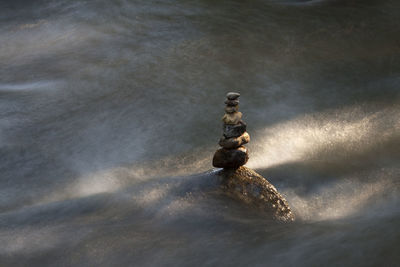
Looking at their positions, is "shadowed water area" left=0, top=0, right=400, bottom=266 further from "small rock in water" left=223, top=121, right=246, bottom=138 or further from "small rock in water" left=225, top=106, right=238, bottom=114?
"small rock in water" left=225, top=106, right=238, bottom=114

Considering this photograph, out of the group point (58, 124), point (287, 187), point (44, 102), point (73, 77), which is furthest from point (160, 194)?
point (73, 77)

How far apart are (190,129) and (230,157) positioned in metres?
1.75

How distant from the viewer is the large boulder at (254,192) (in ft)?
12.3

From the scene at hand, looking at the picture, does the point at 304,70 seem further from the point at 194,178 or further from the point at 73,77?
the point at 194,178

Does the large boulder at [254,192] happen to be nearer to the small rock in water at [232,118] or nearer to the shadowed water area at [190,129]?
the shadowed water area at [190,129]

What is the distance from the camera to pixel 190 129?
5566 millimetres

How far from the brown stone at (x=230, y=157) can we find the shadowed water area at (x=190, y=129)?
0.16 meters

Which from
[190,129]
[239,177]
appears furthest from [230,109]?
[190,129]

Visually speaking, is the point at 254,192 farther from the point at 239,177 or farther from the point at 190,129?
the point at 190,129

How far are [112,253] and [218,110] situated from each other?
2.98 metres

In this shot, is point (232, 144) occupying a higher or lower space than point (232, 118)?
lower

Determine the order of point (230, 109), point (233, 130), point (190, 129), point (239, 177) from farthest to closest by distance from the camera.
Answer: point (190, 129), point (239, 177), point (233, 130), point (230, 109)

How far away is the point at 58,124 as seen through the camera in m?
5.68

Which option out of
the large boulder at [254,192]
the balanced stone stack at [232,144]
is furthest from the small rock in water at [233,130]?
the large boulder at [254,192]
